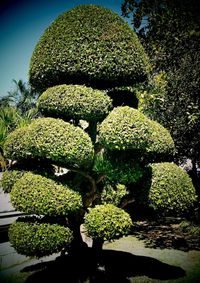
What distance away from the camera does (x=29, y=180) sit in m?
4.44

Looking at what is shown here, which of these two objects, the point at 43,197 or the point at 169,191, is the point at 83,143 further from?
the point at 169,191

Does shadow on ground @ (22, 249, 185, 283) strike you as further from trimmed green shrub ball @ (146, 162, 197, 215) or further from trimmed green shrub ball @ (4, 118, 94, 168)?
trimmed green shrub ball @ (4, 118, 94, 168)

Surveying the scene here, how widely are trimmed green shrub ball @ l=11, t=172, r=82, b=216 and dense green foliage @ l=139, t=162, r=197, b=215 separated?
141 cm

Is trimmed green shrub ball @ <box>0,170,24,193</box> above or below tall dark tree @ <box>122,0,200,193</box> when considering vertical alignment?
below

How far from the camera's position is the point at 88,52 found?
4.68 metres

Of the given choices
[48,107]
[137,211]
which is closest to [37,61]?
[48,107]

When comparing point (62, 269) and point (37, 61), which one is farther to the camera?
point (62, 269)

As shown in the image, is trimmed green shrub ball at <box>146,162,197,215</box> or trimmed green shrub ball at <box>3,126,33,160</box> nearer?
trimmed green shrub ball at <box>3,126,33,160</box>

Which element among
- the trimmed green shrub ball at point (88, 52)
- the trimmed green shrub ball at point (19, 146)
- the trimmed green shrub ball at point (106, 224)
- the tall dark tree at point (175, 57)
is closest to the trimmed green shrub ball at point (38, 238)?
the trimmed green shrub ball at point (106, 224)

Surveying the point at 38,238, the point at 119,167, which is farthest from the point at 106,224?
the point at 38,238

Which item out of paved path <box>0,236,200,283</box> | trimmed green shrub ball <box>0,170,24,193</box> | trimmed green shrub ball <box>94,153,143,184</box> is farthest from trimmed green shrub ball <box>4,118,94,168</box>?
paved path <box>0,236,200,283</box>

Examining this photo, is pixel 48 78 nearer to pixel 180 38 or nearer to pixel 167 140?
pixel 167 140

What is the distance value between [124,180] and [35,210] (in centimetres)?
162

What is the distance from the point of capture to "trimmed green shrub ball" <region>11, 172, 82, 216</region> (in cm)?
423
